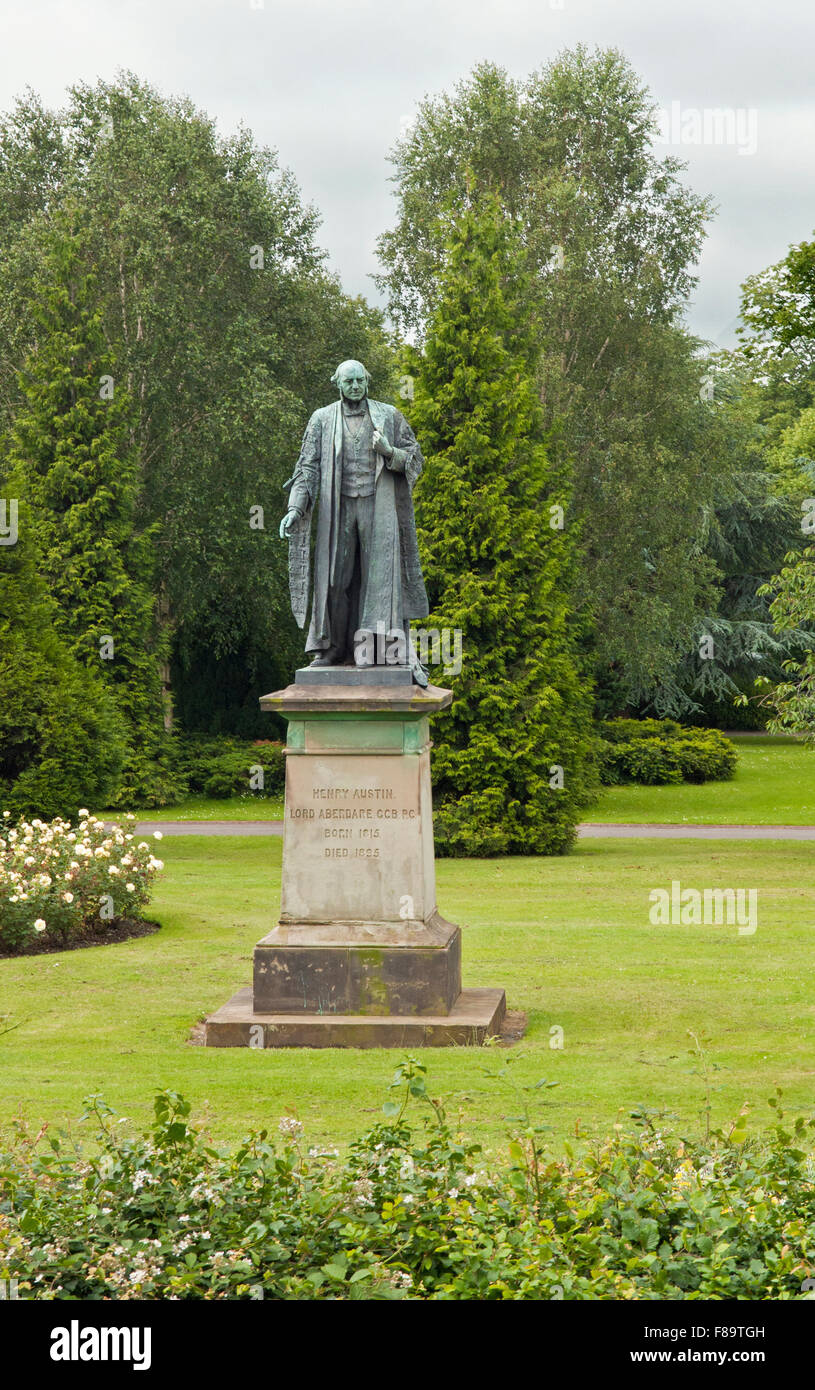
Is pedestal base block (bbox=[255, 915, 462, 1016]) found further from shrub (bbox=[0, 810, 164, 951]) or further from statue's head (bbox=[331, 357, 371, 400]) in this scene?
statue's head (bbox=[331, 357, 371, 400])

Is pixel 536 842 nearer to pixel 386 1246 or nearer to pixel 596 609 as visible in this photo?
pixel 596 609

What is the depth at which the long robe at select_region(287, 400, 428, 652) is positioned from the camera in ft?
31.8

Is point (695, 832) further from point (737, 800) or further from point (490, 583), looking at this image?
point (737, 800)

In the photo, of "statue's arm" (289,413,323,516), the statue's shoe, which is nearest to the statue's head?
"statue's arm" (289,413,323,516)

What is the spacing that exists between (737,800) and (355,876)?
78.3 feet

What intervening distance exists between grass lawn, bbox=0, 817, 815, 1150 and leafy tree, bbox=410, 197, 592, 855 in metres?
4.23

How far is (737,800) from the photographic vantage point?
31.9m

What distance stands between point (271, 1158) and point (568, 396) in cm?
2624

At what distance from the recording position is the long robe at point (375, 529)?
9.68m

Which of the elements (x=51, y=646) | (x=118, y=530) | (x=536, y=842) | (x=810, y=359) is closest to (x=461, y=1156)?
(x=51, y=646)

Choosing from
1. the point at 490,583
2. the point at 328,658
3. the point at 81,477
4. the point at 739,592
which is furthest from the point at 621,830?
the point at 739,592

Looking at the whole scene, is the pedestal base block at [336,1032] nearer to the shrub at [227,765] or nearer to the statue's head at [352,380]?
the statue's head at [352,380]

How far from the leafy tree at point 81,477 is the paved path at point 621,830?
2.87 meters

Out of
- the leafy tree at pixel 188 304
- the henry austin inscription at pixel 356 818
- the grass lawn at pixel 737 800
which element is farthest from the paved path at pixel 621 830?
the henry austin inscription at pixel 356 818
